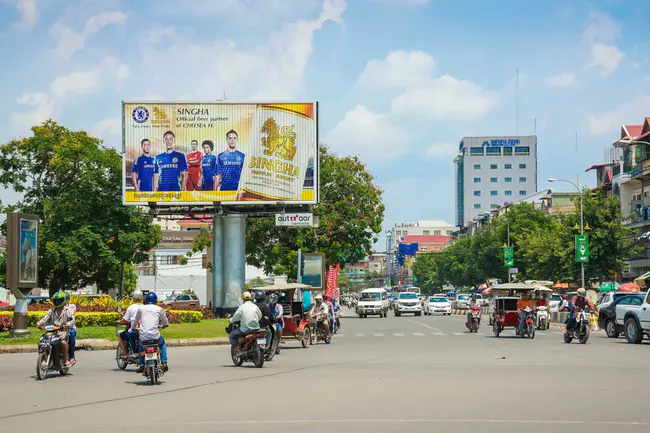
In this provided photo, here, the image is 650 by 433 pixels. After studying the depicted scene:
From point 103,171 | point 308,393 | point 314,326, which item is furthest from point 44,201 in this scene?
point 308,393

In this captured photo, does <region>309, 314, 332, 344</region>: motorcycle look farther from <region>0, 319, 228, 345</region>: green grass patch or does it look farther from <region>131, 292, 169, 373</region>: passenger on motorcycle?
<region>131, 292, 169, 373</region>: passenger on motorcycle

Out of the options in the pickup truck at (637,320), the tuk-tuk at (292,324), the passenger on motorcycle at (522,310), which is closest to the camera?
the tuk-tuk at (292,324)

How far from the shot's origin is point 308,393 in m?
14.0

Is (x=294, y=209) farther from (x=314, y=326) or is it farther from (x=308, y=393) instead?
(x=308, y=393)

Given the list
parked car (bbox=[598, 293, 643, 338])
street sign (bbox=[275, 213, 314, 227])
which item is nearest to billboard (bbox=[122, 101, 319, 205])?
street sign (bbox=[275, 213, 314, 227])

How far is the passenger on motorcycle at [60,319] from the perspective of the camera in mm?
17062

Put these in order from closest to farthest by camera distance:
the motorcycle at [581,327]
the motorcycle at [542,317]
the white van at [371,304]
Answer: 1. the motorcycle at [581,327]
2. the motorcycle at [542,317]
3. the white van at [371,304]

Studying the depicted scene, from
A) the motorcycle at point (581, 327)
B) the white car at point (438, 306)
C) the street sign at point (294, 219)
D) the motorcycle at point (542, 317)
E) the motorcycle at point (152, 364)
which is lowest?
the white car at point (438, 306)

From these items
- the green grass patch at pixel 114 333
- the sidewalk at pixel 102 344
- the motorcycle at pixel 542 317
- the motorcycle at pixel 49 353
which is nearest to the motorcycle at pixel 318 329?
the sidewalk at pixel 102 344

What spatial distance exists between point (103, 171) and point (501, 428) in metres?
45.1

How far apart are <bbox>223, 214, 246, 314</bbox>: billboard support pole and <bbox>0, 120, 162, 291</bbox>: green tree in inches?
279

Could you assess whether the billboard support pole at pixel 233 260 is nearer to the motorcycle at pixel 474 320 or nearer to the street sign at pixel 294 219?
the street sign at pixel 294 219

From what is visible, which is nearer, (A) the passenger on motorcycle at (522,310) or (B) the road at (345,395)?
(B) the road at (345,395)

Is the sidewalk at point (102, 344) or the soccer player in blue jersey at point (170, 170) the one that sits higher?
the soccer player in blue jersey at point (170, 170)
